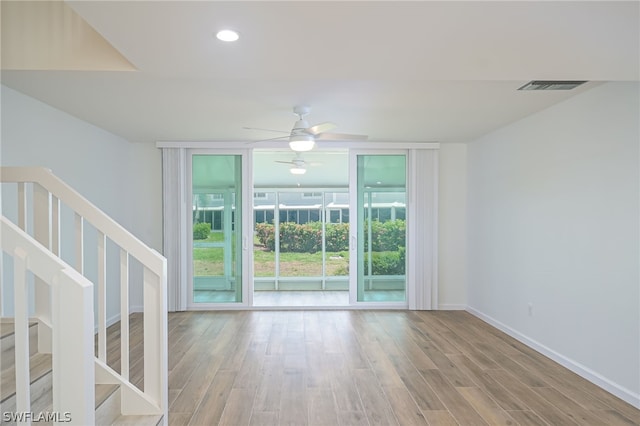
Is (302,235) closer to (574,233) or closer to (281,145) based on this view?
(281,145)

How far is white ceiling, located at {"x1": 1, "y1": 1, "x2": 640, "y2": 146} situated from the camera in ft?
5.85

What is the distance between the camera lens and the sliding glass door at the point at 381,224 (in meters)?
5.91

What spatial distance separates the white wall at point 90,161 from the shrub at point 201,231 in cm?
53

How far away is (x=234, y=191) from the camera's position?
19.2ft

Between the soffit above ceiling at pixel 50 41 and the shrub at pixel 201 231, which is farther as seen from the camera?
the shrub at pixel 201 231

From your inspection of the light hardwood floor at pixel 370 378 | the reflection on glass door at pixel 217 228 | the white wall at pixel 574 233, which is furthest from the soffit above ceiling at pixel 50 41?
the white wall at pixel 574 233

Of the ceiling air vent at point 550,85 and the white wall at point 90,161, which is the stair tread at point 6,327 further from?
the ceiling air vent at point 550,85

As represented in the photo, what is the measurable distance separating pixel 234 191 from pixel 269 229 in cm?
324

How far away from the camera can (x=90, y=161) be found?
4598 millimetres

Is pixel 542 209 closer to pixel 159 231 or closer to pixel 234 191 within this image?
pixel 234 191

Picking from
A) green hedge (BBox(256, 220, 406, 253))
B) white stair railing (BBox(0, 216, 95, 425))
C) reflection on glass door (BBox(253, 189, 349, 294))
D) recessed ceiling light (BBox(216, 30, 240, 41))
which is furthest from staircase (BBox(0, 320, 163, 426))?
green hedge (BBox(256, 220, 406, 253))

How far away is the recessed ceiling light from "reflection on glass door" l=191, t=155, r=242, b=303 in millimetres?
3851

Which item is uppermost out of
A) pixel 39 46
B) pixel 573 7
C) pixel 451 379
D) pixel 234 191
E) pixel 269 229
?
pixel 39 46

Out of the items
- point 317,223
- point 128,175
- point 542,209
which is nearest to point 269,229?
point 317,223
